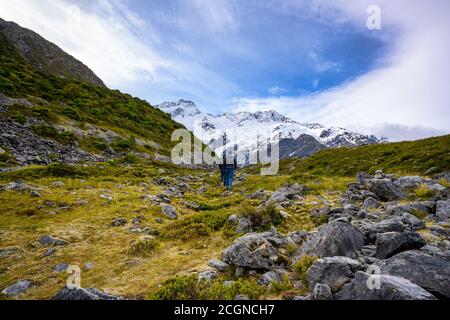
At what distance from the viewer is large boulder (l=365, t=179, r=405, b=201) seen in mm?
14044

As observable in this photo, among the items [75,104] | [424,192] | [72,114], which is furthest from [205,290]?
[75,104]

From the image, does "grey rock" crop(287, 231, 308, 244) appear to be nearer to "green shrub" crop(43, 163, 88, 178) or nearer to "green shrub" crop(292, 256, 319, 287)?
"green shrub" crop(292, 256, 319, 287)

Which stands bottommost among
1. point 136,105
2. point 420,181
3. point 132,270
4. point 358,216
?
point 132,270

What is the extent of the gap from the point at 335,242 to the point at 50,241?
33.1 ft

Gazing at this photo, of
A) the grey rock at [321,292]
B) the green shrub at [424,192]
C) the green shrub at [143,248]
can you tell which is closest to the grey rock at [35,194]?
the green shrub at [143,248]

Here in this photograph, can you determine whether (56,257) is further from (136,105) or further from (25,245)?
(136,105)

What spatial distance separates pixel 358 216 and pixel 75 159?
30.8m

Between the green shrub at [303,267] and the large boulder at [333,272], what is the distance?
0.79 m

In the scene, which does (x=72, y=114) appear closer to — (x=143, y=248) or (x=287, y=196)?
(x=287, y=196)

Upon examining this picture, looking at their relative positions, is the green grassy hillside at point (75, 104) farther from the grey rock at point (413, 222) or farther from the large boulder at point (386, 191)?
the grey rock at point (413, 222)

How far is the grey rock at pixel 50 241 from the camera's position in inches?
408

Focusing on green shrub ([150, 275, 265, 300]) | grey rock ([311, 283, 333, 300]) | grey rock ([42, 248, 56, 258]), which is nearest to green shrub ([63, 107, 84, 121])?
grey rock ([42, 248, 56, 258])
